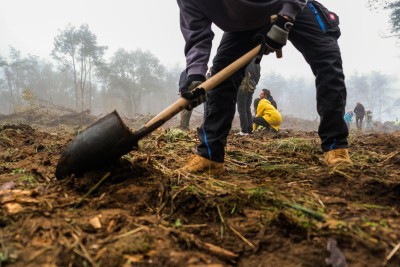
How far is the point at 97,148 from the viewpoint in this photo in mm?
1651

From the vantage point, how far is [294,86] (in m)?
91.4

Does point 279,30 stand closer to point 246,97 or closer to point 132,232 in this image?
point 132,232

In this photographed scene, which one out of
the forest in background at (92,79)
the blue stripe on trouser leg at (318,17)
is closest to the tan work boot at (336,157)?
the blue stripe on trouser leg at (318,17)

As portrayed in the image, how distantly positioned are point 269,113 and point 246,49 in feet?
16.3

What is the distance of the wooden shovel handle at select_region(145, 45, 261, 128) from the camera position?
1.85 metres

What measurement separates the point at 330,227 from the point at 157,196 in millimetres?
807

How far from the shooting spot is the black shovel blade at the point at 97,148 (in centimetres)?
165

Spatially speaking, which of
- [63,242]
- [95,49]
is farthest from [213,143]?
[95,49]

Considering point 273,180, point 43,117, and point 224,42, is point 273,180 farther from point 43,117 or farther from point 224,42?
point 43,117

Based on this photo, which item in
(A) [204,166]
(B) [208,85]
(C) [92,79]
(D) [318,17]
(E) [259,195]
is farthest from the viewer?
(C) [92,79]

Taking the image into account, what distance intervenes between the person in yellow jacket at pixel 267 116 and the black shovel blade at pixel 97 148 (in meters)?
5.75

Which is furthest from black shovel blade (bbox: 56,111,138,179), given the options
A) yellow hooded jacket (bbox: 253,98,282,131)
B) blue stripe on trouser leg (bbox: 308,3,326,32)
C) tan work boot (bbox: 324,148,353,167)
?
yellow hooded jacket (bbox: 253,98,282,131)

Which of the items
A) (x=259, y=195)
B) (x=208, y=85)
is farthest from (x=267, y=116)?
(x=259, y=195)

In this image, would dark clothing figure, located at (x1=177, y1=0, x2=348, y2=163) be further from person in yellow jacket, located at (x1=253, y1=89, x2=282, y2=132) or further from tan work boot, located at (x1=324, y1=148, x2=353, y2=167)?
person in yellow jacket, located at (x1=253, y1=89, x2=282, y2=132)
